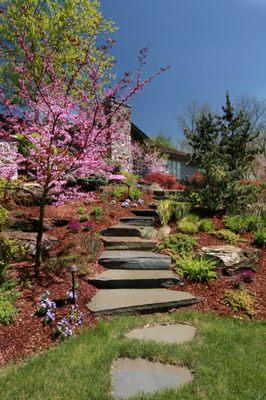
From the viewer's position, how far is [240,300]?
5.35 meters

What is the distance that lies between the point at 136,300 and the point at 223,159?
578 cm

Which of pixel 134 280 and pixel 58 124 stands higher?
pixel 58 124

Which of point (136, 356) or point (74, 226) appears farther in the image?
point (74, 226)

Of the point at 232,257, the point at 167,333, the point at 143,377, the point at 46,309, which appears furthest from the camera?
the point at 232,257

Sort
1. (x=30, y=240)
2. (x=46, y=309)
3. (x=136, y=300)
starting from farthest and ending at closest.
Result: (x=30, y=240)
(x=136, y=300)
(x=46, y=309)

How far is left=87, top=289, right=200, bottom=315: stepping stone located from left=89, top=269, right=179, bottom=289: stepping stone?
0.15m

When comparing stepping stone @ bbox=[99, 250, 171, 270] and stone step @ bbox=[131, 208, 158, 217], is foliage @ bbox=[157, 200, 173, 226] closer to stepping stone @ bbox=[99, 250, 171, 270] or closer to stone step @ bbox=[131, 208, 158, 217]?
stone step @ bbox=[131, 208, 158, 217]

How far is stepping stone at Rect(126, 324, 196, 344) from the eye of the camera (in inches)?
164

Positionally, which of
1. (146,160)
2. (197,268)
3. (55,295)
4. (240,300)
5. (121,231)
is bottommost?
(240,300)

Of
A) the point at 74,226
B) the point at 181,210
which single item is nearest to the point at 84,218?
the point at 74,226

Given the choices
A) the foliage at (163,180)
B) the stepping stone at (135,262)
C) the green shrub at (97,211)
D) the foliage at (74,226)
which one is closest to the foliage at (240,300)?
the stepping stone at (135,262)

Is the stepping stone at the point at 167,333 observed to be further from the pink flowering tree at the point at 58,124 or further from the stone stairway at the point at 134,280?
the pink flowering tree at the point at 58,124

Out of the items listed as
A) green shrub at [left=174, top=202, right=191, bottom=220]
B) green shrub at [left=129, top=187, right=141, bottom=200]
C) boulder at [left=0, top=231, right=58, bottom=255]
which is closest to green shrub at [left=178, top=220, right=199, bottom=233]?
green shrub at [left=174, top=202, right=191, bottom=220]

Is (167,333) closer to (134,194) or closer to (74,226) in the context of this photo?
(74,226)
